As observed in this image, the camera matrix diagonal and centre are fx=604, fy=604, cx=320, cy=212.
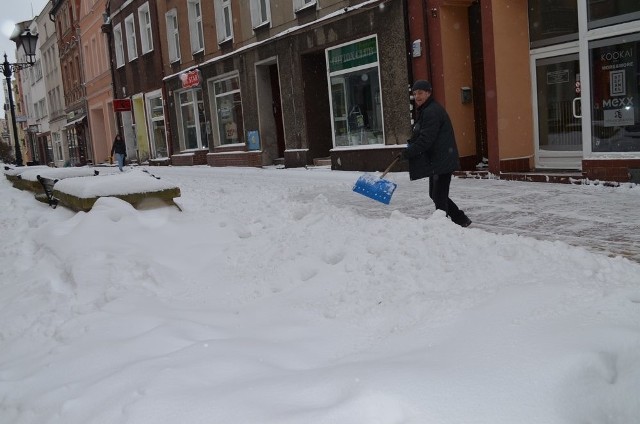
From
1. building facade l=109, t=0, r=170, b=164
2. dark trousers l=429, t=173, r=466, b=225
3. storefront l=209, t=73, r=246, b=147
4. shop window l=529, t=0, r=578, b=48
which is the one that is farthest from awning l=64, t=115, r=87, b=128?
dark trousers l=429, t=173, r=466, b=225

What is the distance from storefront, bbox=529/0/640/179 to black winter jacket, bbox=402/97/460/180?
4.19 metres

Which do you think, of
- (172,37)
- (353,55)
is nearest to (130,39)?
(172,37)

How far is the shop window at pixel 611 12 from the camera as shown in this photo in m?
9.28

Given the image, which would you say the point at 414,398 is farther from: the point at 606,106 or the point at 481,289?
the point at 606,106

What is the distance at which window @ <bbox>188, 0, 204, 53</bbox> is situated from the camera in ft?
73.3

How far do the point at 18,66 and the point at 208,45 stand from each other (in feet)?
26.4

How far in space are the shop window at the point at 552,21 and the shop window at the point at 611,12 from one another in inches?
36.7

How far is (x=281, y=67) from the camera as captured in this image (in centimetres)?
1736

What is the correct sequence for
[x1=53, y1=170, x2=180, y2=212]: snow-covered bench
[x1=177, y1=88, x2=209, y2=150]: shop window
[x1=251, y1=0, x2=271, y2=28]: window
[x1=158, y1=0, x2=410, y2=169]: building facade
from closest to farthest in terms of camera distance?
1. [x1=53, y1=170, x2=180, y2=212]: snow-covered bench
2. [x1=158, y1=0, x2=410, y2=169]: building facade
3. [x1=251, y1=0, x2=271, y2=28]: window
4. [x1=177, y1=88, x2=209, y2=150]: shop window

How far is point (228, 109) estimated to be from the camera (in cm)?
2116

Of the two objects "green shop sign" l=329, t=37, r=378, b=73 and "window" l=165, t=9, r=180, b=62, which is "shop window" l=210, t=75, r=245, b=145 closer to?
"window" l=165, t=9, r=180, b=62

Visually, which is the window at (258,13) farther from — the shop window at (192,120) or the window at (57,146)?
the window at (57,146)

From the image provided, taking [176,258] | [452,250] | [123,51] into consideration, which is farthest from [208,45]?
[452,250]

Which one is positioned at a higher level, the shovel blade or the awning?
the awning
